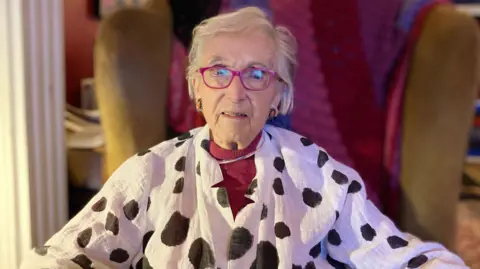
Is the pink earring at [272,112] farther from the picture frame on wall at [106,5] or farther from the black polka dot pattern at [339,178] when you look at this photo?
Result: the picture frame on wall at [106,5]

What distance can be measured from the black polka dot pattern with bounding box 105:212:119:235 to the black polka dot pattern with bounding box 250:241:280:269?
268mm

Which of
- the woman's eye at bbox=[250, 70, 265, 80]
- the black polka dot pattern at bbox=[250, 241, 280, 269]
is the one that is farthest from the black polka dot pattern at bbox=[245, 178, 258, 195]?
the woman's eye at bbox=[250, 70, 265, 80]

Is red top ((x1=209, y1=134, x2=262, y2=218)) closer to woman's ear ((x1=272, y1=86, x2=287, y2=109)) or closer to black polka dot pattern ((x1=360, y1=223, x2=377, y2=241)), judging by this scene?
woman's ear ((x1=272, y1=86, x2=287, y2=109))

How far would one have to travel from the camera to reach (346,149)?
4.59 feet

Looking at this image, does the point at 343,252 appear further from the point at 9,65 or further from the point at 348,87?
the point at 9,65

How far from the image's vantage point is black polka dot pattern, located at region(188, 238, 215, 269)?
3.68ft

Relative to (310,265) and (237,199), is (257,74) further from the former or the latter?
(310,265)

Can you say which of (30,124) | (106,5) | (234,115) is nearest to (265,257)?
(234,115)

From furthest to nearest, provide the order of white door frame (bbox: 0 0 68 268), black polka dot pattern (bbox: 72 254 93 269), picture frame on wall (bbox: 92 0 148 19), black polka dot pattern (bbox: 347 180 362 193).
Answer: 1. picture frame on wall (bbox: 92 0 148 19)
2. white door frame (bbox: 0 0 68 268)
3. black polka dot pattern (bbox: 347 180 362 193)
4. black polka dot pattern (bbox: 72 254 93 269)

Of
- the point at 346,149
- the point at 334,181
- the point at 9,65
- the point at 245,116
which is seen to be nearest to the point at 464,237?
the point at 346,149

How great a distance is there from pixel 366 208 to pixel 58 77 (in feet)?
A: 2.50

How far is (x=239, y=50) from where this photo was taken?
1.12 metres

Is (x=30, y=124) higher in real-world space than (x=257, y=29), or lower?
lower

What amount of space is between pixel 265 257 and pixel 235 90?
0.32 metres
